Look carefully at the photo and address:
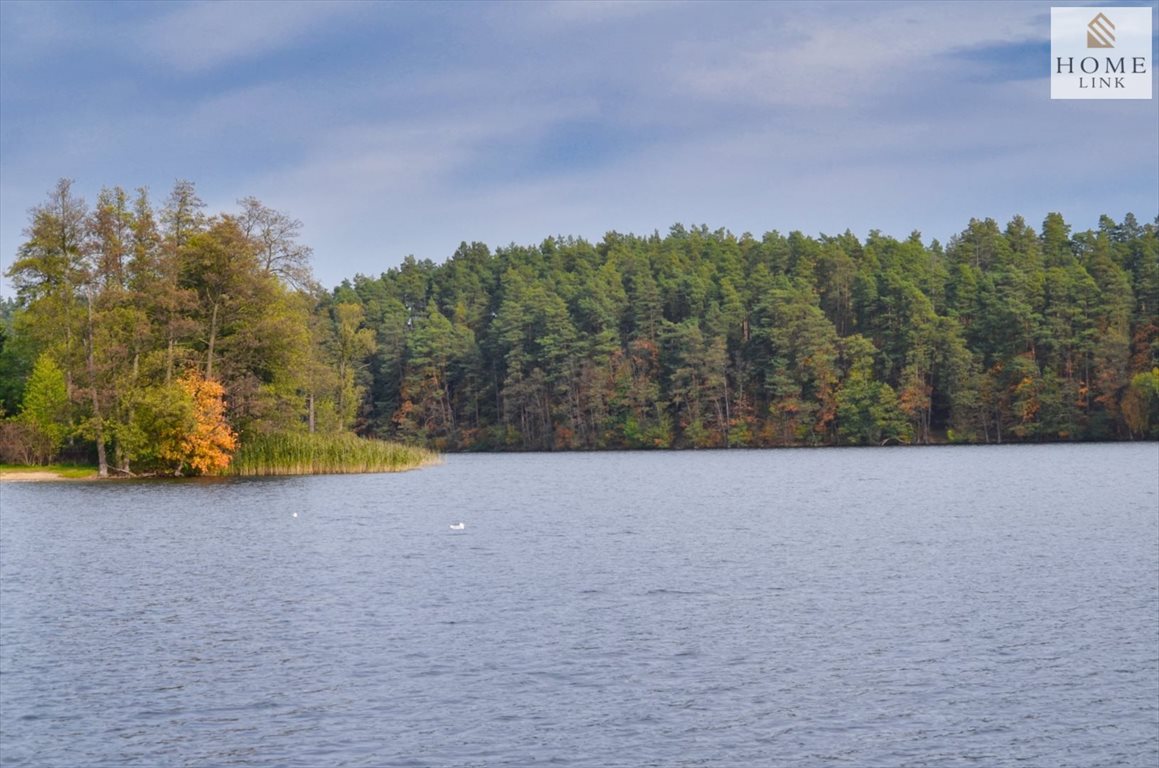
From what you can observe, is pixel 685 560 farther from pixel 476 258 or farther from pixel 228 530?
pixel 476 258

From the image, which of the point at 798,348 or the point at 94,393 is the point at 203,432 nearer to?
the point at 94,393

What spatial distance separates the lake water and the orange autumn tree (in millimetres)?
24712

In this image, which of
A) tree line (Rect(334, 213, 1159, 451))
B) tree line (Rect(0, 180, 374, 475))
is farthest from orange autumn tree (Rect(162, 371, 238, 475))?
tree line (Rect(334, 213, 1159, 451))

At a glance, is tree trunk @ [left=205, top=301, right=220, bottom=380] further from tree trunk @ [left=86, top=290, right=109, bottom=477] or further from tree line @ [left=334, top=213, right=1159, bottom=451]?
tree line @ [left=334, top=213, right=1159, bottom=451]

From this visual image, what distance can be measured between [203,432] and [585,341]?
247ft

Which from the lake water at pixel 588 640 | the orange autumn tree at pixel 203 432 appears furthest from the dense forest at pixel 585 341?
the lake water at pixel 588 640

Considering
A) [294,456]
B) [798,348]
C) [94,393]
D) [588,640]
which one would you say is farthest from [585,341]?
[588,640]

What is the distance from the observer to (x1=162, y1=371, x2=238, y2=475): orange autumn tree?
6950 cm

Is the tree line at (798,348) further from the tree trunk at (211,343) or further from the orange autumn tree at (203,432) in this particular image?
the orange autumn tree at (203,432)

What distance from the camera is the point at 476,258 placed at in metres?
184

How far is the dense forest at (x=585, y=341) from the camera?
71.4 meters

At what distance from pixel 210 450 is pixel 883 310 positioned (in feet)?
289

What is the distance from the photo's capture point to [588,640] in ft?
71.6

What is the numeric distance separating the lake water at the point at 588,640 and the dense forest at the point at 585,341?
29.0 meters
